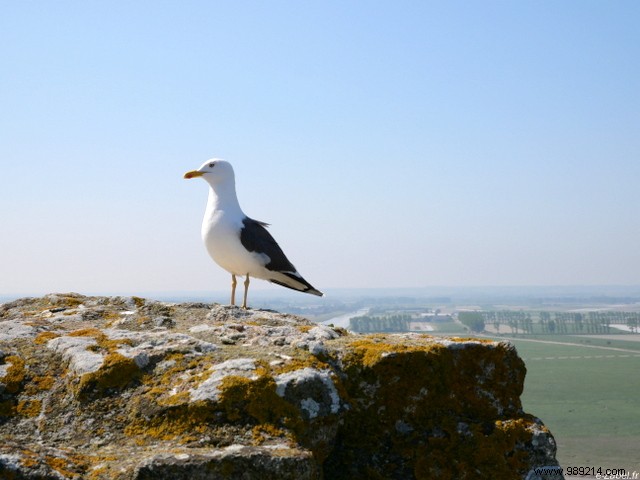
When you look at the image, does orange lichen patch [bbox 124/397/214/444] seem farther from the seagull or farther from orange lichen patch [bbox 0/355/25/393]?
the seagull

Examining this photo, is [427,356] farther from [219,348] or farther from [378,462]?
[219,348]

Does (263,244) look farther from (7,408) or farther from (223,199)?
(7,408)

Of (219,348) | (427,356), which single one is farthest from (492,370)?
(219,348)

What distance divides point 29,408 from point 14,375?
0.41 metres

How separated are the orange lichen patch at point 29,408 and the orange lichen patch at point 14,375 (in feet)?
0.59

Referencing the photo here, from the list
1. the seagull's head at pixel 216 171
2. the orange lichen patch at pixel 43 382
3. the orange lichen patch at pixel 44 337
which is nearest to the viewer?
the orange lichen patch at pixel 43 382

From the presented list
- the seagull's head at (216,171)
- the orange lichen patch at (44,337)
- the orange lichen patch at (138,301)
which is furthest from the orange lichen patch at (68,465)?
the seagull's head at (216,171)

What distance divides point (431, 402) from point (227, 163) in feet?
22.9

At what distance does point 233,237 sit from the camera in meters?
10.8

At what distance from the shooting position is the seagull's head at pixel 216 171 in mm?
11328

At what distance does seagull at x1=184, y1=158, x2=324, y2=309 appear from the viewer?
427 inches

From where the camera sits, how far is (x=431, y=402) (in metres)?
5.39

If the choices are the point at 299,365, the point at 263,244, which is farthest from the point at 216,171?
the point at 299,365

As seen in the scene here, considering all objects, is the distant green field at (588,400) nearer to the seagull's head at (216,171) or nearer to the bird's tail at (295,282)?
the bird's tail at (295,282)
